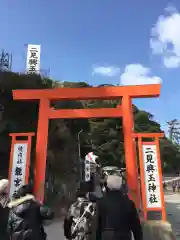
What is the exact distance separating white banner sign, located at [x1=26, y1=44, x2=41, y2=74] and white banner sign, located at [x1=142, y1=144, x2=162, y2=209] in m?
12.6

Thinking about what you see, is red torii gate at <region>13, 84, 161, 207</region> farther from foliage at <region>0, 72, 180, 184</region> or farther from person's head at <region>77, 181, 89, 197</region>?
foliage at <region>0, 72, 180, 184</region>

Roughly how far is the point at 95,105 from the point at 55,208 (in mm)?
14536

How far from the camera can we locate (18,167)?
21.3ft

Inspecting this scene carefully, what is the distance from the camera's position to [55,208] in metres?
13.0

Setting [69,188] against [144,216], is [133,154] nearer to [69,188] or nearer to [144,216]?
[144,216]

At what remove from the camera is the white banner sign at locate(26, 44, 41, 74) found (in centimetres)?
1751

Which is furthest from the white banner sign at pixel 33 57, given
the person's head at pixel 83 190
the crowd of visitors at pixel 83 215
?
the crowd of visitors at pixel 83 215

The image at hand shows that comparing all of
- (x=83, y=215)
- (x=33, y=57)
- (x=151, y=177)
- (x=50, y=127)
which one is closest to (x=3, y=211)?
(x=83, y=215)

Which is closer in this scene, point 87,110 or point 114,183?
point 114,183

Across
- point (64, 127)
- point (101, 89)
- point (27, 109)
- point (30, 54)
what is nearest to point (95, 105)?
point (30, 54)

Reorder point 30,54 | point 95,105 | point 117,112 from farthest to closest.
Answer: point 95,105 → point 30,54 → point 117,112

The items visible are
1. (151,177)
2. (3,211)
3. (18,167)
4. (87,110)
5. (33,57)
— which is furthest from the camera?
(33,57)

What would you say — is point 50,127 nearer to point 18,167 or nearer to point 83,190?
point 18,167

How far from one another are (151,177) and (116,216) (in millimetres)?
3796
